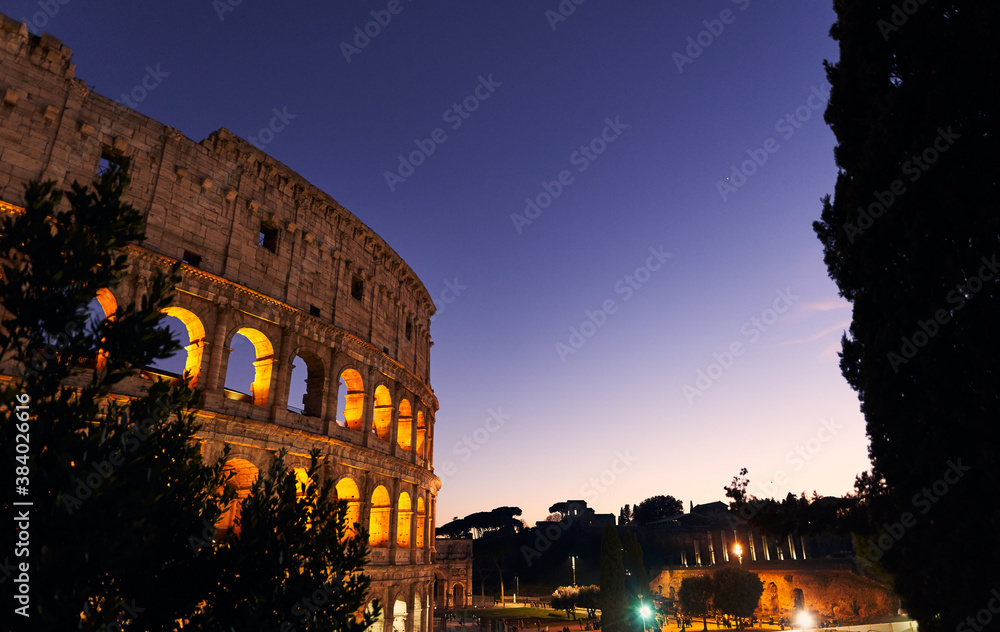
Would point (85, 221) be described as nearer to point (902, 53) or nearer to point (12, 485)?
point (12, 485)

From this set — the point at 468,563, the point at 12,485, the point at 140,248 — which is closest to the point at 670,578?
the point at 468,563

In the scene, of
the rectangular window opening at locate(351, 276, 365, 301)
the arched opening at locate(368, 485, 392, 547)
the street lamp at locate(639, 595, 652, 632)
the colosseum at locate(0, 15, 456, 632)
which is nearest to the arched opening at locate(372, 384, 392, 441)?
the colosseum at locate(0, 15, 456, 632)

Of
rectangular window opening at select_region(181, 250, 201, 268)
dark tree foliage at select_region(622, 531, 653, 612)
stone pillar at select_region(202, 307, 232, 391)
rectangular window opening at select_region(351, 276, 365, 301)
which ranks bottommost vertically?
dark tree foliage at select_region(622, 531, 653, 612)

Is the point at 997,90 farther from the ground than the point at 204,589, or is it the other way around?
the point at 997,90

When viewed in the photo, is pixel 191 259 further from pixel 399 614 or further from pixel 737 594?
pixel 737 594

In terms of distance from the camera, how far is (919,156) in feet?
29.9

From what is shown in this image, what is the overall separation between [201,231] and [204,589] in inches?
542

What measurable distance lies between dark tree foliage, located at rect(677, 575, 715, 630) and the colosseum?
22.4 meters

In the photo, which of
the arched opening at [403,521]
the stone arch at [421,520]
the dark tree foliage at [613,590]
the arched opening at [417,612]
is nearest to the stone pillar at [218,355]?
the arched opening at [403,521]

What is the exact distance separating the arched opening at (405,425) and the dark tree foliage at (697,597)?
25.7 meters

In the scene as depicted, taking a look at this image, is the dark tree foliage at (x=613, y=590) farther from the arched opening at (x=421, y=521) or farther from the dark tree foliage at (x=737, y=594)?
the dark tree foliage at (x=737, y=594)

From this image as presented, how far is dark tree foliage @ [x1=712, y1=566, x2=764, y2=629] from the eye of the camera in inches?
1417

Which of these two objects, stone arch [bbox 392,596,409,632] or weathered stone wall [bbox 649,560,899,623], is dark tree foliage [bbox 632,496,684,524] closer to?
weathered stone wall [bbox 649,560,899,623]

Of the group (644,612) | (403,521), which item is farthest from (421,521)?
(644,612)
